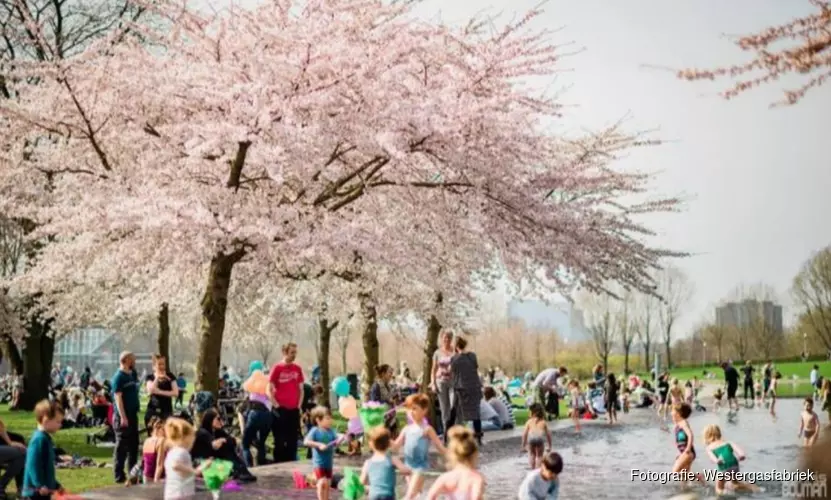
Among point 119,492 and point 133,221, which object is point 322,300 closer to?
point 133,221

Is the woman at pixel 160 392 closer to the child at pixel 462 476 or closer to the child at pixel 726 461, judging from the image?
the child at pixel 462 476

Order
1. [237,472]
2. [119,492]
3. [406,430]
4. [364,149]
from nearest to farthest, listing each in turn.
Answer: [406,430]
[119,492]
[237,472]
[364,149]

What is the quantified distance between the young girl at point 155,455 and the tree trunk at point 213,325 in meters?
3.47

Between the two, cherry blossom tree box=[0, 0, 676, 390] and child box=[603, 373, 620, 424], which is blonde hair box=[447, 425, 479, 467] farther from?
child box=[603, 373, 620, 424]

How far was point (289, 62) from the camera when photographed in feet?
50.2

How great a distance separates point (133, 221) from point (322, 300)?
15.4 m

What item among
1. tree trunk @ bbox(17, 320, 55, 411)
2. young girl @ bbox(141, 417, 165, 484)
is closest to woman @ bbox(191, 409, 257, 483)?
young girl @ bbox(141, 417, 165, 484)

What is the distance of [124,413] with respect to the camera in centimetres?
1418

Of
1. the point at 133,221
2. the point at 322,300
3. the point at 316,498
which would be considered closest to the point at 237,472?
the point at 316,498

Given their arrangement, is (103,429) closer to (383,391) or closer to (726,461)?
(383,391)

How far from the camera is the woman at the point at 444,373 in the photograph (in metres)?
18.0

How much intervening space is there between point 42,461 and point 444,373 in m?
9.57

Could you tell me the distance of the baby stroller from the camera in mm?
21531

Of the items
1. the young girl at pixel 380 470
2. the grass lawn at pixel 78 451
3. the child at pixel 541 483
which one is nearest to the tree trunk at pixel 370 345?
the grass lawn at pixel 78 451
